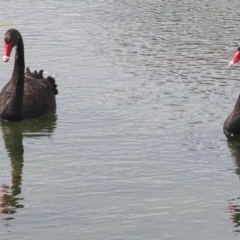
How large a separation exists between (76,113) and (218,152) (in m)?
1.84

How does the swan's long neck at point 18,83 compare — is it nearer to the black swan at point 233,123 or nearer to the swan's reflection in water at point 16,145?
the swan's reflection in water at point 16,145

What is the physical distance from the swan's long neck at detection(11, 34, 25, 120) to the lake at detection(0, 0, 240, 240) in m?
0.12

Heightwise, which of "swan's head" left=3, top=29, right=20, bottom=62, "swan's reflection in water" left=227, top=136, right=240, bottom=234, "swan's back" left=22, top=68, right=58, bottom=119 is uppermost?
"swan's head" left=3, top=29, right=20, bottom=62

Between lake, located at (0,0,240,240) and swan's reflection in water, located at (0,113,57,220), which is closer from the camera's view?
lake, located at (0,0,240,240)

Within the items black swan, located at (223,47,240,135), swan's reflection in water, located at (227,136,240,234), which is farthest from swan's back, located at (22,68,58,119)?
swan's reflection in water, located at (227,136,240,234)

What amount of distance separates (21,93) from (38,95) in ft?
0.96

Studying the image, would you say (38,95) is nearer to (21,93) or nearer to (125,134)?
(21,93)

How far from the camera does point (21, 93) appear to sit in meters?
9.89

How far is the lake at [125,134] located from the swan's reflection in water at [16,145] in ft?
0.04

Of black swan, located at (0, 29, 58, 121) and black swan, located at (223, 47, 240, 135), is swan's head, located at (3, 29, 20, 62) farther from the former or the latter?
black swan, located at (223, 47, 240, 135)

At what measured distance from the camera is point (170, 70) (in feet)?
38.1

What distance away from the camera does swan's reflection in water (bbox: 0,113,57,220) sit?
7.05 meters

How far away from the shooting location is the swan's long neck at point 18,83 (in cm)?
971

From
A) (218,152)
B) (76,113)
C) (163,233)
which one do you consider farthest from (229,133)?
(163,233)
